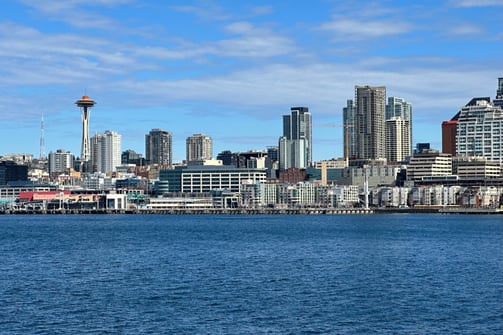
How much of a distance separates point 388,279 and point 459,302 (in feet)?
26.6

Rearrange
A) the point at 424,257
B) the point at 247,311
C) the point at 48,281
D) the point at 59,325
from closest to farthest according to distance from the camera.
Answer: the point at 59,325 < the point at 247,311 < the point at 48,281 < the point at 424,257

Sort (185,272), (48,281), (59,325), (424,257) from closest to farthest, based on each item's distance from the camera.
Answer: (59,325)
(48,281)
(185,272)
(424,257)

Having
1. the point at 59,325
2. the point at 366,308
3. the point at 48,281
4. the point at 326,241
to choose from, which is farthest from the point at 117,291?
the point at 326,241

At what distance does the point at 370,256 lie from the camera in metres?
62.9

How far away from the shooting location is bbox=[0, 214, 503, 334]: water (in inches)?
1396

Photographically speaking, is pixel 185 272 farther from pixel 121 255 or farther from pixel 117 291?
pixel 121 255

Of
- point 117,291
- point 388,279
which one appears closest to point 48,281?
point 117,291

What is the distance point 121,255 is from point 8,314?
2670 centimetres

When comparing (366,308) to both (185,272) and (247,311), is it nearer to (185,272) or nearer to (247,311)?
(247,311)

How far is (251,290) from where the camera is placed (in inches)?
1727

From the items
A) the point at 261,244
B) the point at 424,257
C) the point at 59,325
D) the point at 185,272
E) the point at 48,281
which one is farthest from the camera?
the point at 261,244

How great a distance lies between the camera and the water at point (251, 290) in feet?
116

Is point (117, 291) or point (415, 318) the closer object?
point (415, 318)

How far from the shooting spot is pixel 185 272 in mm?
52031
